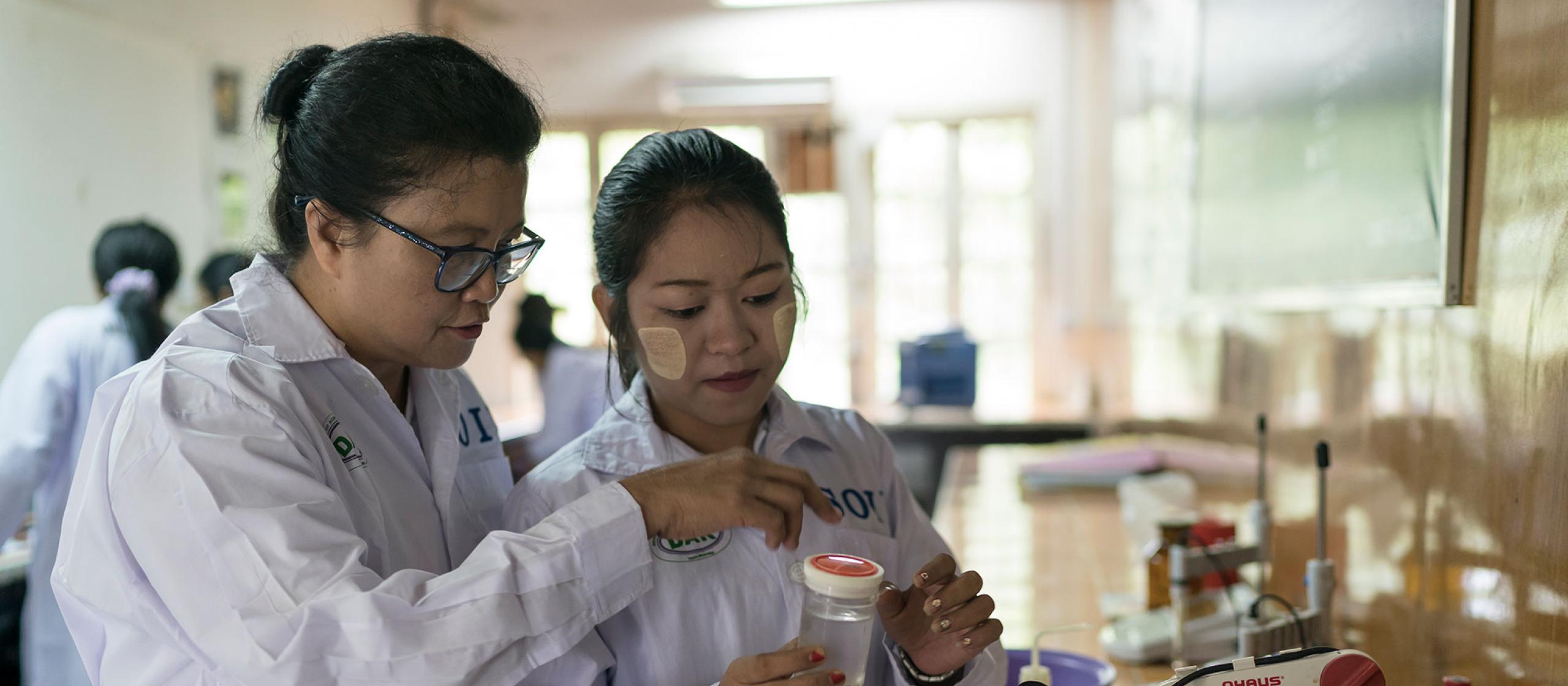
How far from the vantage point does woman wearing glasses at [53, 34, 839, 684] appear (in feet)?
3.29

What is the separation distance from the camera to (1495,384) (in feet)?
4.47

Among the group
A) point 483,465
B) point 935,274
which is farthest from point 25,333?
point 935,274

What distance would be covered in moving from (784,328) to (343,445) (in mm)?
523

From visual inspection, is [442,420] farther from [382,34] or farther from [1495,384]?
[1495,384]

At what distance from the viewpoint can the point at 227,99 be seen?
510 centimetres

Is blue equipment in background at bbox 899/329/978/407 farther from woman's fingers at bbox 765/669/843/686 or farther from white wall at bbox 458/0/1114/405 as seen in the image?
woman's fingers at bbox 765/669/843/686

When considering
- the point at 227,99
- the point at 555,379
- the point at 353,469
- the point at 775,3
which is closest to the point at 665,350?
the point at 353,469

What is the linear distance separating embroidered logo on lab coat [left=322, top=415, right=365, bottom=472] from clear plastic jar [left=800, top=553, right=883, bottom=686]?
52 cm

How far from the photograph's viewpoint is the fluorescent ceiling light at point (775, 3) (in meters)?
8.10

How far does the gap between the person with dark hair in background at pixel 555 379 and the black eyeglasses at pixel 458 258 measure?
2696 mm

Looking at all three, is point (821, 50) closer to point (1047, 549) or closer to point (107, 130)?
point (107, 130)

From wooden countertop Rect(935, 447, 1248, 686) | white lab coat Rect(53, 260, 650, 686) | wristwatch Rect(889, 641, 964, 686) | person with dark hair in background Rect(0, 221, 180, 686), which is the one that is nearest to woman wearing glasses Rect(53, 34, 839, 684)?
white lab coat Rect(53, 260, 650, 686)

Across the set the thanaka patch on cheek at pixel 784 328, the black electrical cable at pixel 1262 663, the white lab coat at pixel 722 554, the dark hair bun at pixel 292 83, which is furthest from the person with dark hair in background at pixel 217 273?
the black electrical cable at pixel 1262 663

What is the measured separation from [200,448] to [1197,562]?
1.57m
